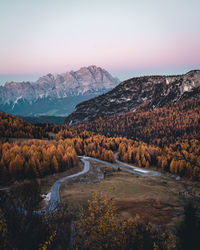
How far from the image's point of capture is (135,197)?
66.2 metres

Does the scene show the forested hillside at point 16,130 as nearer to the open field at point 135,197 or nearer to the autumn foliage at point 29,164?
the autumn foliage at point 29,164

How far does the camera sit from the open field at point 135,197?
48750 mm

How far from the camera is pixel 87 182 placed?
87.7m

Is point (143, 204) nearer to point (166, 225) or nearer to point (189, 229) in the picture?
point (166, 225)

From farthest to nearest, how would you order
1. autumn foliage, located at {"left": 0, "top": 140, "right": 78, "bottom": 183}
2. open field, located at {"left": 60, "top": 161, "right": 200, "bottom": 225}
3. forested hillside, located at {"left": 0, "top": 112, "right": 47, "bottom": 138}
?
1. forested hillside, located at {"left": 0, "top": 112, "right": 47, "bottom": 138}
2. autumn foliage, located at {"left": 0, "top": 140, "right": 78, "bottom": 183}
3. open field, located at {"left": 60, "top": 161, "right": 200, "bottom": 225}

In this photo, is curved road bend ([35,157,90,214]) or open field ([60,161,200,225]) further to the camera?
curved road bend ([35,157,90,214])

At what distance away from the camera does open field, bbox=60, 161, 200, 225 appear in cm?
4875

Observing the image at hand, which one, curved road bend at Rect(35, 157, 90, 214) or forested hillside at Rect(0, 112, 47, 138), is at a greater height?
forested hillside at Rect(0, 112, 47, 138)

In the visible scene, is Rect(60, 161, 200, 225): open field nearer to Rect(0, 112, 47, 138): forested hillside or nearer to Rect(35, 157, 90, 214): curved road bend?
Rect(35, 157, 90, 214): curved road bend

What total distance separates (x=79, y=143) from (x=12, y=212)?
462 ft

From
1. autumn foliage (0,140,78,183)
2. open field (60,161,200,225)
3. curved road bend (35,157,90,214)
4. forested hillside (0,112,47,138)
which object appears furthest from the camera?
forested hillside (0,112,47,138)

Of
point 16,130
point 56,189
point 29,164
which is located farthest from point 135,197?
point 16,130

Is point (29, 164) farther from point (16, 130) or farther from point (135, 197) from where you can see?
point (16, 130)

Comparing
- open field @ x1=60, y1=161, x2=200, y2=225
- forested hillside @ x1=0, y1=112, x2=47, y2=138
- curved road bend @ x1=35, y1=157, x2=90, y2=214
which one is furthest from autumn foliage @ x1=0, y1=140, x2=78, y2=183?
forested hillside @ x1=0, y1=112, x2=47, y2=138
